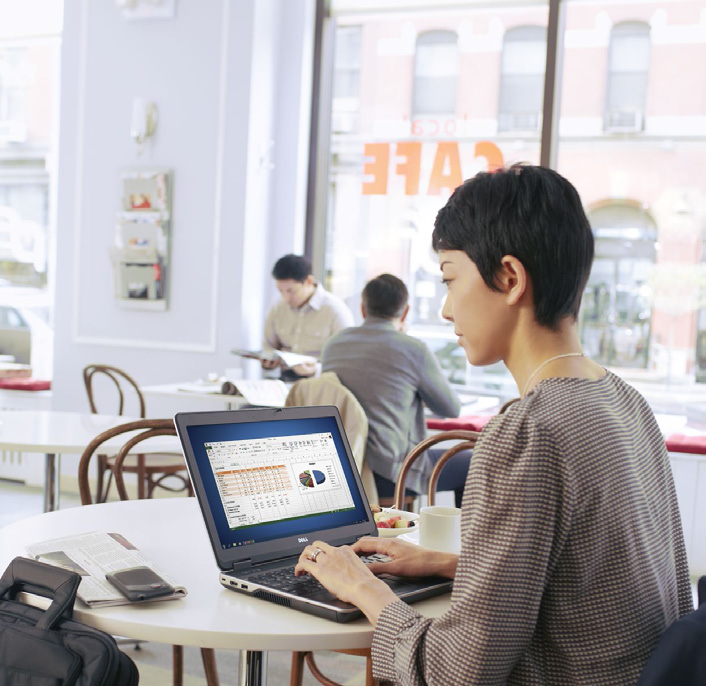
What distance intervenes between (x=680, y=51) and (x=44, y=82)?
3957 millimetres

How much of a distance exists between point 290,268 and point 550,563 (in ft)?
12.7

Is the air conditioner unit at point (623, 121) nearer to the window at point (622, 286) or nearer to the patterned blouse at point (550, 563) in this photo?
the window at point (622, 286)

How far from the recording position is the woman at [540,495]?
977mm

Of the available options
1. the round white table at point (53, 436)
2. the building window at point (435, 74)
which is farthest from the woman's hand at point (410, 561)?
the building window at point (435, 74)

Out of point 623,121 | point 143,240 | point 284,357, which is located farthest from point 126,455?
point 623,121

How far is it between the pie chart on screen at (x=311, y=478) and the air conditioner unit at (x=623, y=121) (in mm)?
3984

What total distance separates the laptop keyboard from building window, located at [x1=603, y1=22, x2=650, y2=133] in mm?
4187

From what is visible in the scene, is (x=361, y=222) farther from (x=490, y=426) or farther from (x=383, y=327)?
(x=490, y=426)

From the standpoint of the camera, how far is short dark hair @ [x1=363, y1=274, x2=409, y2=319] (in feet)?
10.8

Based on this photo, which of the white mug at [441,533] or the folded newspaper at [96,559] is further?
the white mug at [441,533]

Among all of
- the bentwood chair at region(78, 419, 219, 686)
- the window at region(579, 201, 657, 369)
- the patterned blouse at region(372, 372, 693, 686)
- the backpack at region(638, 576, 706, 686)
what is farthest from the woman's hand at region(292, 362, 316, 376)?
the backpack at region(638, 576, 706, 686)

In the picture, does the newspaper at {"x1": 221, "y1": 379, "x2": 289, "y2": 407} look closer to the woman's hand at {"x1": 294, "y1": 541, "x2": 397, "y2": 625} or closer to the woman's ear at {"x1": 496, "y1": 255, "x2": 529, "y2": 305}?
the woman's hand at {"x1": 294, "y1": 541, "x2": 397, "y2": 625}

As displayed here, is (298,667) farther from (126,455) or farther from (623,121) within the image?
(623,121)

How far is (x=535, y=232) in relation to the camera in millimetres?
1078
